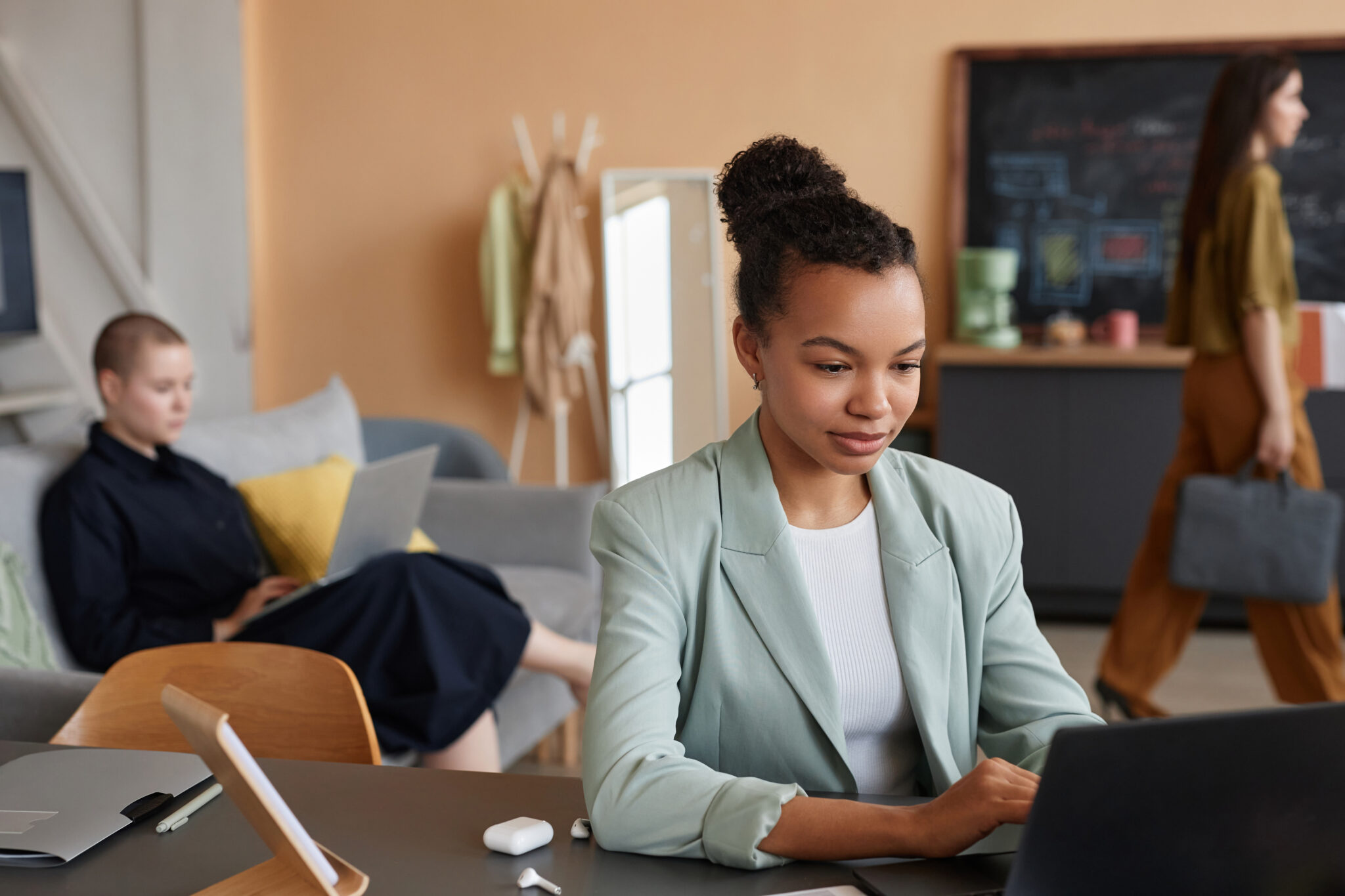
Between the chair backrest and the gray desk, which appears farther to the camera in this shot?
the chair backrest

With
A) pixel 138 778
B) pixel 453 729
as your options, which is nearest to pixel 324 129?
pixel 453 729

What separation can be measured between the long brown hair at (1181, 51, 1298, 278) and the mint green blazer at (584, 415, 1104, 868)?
79.2 inches

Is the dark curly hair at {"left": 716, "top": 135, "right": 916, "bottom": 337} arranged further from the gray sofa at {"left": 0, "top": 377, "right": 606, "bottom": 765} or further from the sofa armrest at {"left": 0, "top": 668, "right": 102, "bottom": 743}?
the gray sofa at {"left": 0, "top": 377, "right": 606, "bottom": 765}

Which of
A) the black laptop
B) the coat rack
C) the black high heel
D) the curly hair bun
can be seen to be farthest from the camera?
the coat rack

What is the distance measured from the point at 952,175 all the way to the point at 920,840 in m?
3.61

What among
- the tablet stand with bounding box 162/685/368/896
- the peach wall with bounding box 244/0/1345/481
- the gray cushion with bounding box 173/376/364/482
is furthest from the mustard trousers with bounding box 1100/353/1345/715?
the tablet stand with bounding box 162/685/368/896

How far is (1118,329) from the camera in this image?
156 inches

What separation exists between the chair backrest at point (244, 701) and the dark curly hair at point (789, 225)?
642 millimetres

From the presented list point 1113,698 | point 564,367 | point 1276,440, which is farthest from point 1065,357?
point 564,367

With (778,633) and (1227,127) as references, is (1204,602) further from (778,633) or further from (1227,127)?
(778,633)

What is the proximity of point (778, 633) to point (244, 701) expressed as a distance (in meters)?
0.68

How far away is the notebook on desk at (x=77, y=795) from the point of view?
92 centimetres

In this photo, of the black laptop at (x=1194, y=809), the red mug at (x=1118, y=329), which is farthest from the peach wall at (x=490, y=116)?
the black laptop at (x=1194, y=809)

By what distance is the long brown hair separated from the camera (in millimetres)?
2633
